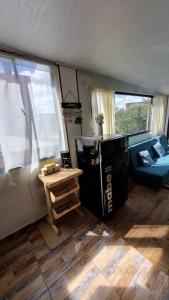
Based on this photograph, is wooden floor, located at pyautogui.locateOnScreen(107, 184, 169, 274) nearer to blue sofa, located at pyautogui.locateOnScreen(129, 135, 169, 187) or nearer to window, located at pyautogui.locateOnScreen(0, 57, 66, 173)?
blue sofa, located at pyautogui.locateOnScreen(129, 135, 169, 187)

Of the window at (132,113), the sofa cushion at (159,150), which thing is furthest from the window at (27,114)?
the sofa cushion at (159,150)

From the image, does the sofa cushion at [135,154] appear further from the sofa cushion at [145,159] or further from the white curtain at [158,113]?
the white curtain at [158,113]

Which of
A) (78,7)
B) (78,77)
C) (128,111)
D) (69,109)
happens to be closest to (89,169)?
(69,109)

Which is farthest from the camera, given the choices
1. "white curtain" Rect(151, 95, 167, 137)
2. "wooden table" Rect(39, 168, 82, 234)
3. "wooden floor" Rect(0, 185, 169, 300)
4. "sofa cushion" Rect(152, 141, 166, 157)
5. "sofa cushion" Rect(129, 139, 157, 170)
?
"white curtain" Rect(151, 95, 167, 137)

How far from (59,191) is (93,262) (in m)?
0.83

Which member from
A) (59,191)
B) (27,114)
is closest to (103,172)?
(59,191)

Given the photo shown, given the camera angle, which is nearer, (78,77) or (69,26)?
(69,26)

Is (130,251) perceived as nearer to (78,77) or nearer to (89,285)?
(89,285)

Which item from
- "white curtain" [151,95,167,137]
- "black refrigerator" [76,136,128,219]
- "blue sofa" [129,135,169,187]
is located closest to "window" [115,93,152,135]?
"white curtain" [151,95,167,137]

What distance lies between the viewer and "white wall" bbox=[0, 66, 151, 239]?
1.54m

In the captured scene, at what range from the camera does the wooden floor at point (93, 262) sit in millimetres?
1068

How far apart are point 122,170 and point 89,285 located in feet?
4.12

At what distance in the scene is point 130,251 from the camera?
1356 mm

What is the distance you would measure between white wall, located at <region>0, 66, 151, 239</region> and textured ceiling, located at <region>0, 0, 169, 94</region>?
1.06ft
